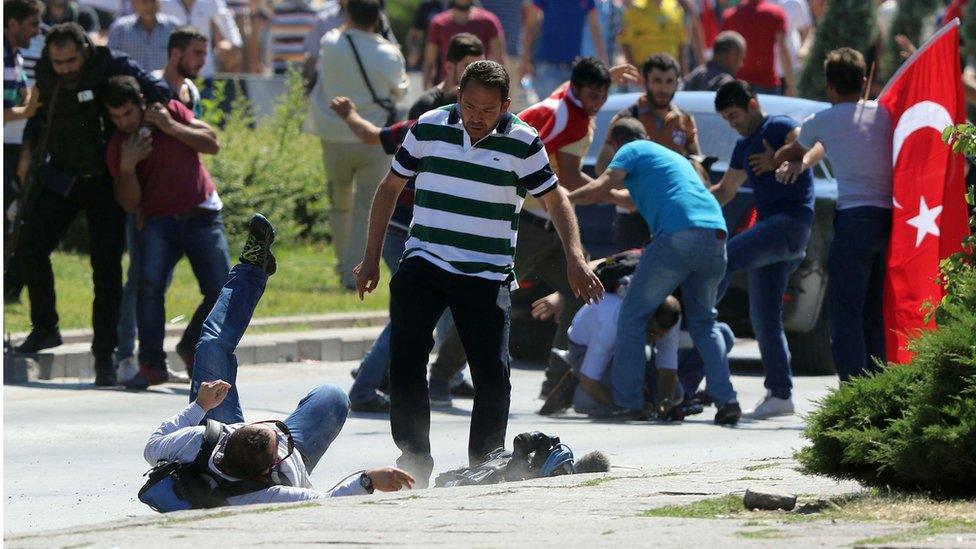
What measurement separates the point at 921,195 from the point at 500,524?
4.73m

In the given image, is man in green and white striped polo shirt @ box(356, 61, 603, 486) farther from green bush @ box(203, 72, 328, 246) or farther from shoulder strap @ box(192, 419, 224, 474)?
green bush @ box(203, 72, 328, 246)

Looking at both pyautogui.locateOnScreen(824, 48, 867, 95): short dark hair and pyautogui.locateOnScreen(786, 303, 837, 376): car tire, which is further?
pyautogui.locateOnScreen(786, 303, 837, 376): car tire

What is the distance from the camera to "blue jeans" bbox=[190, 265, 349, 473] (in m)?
7.38

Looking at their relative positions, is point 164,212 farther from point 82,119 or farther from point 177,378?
point 177,378

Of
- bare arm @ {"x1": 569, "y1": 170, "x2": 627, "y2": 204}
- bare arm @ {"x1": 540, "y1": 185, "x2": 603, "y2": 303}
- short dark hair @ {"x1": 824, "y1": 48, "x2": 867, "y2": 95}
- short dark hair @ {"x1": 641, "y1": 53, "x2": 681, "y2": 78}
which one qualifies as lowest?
bare arm @ {"x1": 540, "y1": 185, "x2": 603, "y2": 303}

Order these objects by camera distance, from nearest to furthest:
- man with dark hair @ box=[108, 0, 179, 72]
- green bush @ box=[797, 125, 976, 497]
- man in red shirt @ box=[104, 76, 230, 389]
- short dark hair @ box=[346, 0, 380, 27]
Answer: green bush @ box=[797, 125, 976, 497]
man in red shirt @ box=[104, 76, 230, 389]
short dark hair @ box=[346, 0, 380, 27]
man with dark hair @ box=[108, 0, 179, 72]

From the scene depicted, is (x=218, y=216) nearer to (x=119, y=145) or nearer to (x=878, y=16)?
(x=119, y=145)

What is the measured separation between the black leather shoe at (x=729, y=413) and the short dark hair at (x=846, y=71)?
1759 millimetres

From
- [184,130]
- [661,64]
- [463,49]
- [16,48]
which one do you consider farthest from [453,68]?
[16,48]

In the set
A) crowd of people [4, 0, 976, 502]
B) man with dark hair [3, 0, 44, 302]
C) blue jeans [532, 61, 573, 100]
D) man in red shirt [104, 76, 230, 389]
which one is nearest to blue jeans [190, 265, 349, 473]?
crowd of people [4, 0, 976, 502]

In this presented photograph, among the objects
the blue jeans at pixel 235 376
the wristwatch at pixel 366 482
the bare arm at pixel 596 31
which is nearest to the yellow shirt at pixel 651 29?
the bare arm at pixel 596 31

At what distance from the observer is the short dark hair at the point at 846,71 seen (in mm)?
10328

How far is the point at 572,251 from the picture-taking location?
765 centimetres

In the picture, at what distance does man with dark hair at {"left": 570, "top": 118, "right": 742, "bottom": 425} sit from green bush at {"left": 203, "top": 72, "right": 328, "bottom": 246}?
6.20 meters
